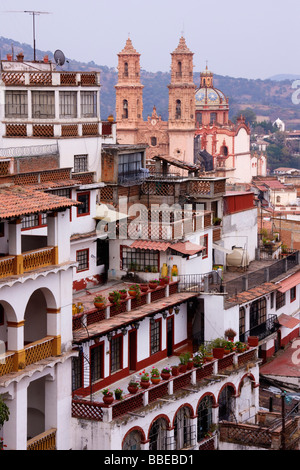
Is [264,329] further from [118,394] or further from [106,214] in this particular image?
[118,394]

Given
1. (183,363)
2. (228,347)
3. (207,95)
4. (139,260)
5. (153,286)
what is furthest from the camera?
(207,95)

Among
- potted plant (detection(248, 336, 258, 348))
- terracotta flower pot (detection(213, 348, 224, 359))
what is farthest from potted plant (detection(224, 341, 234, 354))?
potted plant (detection(248, 336, 258, 348))

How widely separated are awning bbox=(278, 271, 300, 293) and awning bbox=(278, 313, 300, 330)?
1.23 metres

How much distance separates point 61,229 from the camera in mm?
27359

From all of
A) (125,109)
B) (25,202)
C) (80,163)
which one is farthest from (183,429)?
(125,109)

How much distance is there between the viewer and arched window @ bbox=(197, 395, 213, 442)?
30844 millimetres

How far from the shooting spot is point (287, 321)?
4134 centimetres

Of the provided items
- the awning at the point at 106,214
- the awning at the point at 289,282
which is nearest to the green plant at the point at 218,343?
the awning at the point at 106,214

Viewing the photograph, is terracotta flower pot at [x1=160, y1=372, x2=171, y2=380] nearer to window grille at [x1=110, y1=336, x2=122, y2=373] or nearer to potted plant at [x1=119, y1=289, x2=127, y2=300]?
window grille at [x1=110, y1=336, x2=122, y2=373]

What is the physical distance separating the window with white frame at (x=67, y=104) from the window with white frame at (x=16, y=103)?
119 centimetres

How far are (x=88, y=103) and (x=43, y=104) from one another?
80.7 inches

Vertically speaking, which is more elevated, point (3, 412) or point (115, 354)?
point (3, 412)

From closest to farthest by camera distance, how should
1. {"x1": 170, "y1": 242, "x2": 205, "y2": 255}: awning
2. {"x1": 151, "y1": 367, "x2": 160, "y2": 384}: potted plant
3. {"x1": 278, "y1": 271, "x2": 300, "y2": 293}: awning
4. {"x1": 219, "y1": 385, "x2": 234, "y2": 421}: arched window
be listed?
{"x1": 151, "y1": 367, "x2": 160, "y2": 384}: potted plant
{"x1": 219, "y1": 385, "x2": 234, "y2": 421}: arched window
{"x1": 170, "y1": 242, "x2": 205, "y2": 255}: awning
{"x1": 278, "y1": 271, "x2": 300, "y2": 293}: awning
